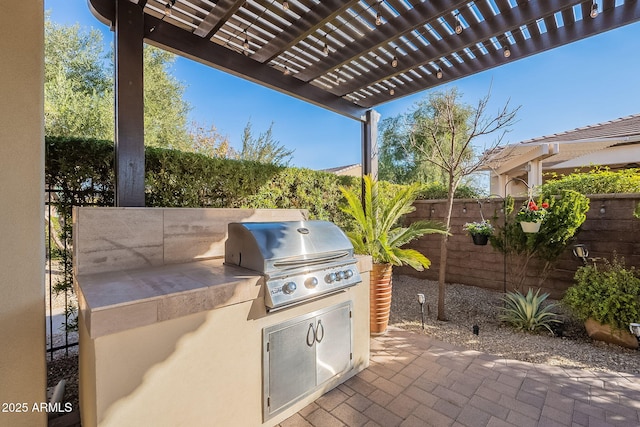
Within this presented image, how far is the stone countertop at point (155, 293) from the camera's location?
1.33 meters

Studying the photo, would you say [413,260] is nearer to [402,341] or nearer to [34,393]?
[402,341]

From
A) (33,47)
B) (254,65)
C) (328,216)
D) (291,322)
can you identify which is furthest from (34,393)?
(328,216)

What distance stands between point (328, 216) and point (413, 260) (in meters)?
1.95

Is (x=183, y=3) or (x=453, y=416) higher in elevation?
(x=183, y=3)

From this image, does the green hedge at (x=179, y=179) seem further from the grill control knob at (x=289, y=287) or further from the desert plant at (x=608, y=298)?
the desert plant at (x=608, y=298)

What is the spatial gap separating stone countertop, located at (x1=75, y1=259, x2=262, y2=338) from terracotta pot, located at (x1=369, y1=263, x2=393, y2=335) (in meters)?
2.23

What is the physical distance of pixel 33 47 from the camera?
5.75ft

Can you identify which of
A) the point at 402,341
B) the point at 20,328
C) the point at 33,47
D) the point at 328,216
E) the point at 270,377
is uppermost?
the point at 33,47

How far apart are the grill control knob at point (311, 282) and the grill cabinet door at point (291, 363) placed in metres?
0.31

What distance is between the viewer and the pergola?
2.57m

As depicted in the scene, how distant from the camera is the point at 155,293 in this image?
1541mm

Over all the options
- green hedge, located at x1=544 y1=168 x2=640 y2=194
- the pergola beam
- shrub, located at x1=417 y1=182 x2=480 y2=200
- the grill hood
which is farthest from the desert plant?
the pergola beam

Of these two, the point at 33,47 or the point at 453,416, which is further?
the point at 453,416

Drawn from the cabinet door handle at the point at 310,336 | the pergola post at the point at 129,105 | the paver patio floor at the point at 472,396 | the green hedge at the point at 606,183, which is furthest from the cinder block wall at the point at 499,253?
the pergola post at the point at 129,105
